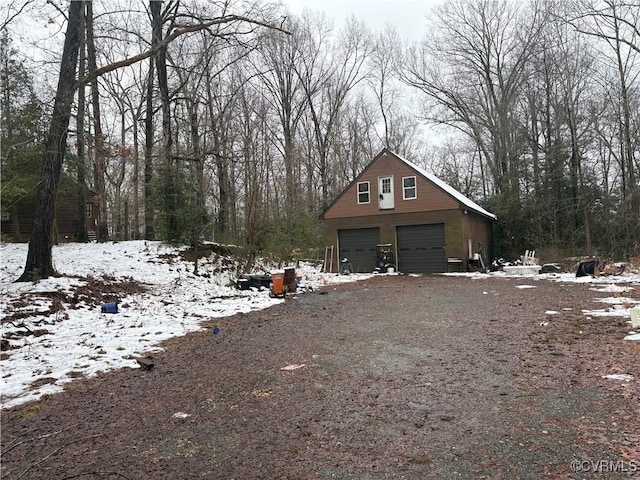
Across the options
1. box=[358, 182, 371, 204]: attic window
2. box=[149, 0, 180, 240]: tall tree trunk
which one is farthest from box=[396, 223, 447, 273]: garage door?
box=[149, 0, 180, 240]: tall tree trunk

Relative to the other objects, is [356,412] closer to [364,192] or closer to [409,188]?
[409,188]

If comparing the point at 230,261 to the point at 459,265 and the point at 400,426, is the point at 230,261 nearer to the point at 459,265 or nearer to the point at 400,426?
the point at 459,265

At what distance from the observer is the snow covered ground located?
517 centimetres

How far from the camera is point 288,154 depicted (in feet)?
83.4

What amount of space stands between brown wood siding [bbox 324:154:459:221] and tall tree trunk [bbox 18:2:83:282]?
13797mm

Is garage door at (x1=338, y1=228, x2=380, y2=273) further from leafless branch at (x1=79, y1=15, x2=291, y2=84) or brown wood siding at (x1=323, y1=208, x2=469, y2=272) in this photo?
leafless branch at (x1=79, y1=15, x2=291, y2=84)

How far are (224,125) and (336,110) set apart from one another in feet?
33.5

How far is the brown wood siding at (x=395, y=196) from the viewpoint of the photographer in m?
19.3

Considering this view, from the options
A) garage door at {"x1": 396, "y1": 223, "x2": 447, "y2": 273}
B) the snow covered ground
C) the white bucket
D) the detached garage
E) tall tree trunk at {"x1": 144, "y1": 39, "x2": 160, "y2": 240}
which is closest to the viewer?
the snow covered ground

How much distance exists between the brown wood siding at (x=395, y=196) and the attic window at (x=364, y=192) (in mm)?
154

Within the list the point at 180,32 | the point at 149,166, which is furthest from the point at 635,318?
the point at 149,166

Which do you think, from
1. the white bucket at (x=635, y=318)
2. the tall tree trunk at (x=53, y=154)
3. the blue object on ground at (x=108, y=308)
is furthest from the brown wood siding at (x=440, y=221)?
the blue object on ground at (x=108, y=308)

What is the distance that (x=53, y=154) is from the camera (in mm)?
9422

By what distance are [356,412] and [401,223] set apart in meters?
17.0
